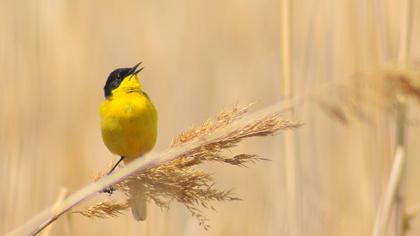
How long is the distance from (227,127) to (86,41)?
1957mm

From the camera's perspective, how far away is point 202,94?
290 cm

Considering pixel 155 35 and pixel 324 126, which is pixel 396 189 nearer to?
pixel 324 126

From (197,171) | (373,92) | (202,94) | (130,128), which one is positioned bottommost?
(202,94)

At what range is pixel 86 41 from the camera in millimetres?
2871

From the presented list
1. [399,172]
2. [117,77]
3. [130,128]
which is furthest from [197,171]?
[117,77]

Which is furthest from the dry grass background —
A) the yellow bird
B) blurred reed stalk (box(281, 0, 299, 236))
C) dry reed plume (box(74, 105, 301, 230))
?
dry reed plume (box(74, 105, 301, 230))

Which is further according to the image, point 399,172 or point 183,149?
point 399,172

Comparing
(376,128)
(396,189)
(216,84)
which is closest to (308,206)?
(376,128)

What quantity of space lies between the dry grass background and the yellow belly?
0.56 feet

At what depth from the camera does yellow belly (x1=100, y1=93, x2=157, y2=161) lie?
196 centimetres

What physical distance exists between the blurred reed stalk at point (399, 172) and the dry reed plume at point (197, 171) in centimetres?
53

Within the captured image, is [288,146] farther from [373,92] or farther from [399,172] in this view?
[373,92]

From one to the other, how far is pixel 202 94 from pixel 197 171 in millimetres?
1798

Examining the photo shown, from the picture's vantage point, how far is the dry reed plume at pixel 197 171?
101cm
